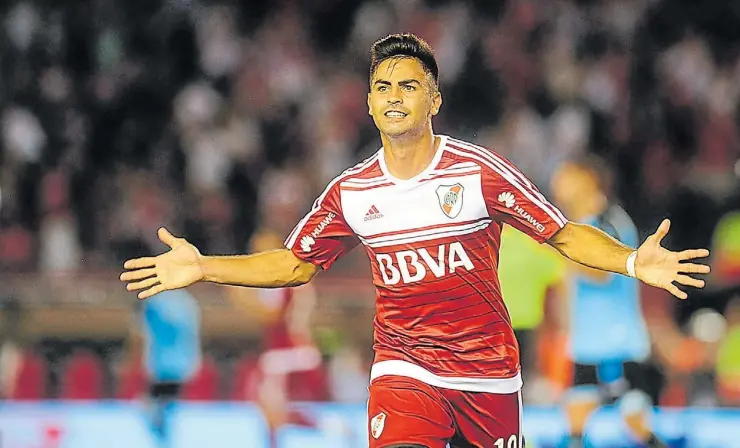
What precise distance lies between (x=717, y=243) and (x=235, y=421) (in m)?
4.00

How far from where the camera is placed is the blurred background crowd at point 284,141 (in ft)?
36.4

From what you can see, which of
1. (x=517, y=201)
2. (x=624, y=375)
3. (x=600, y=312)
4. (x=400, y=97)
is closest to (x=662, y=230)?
(x=517, y=201)

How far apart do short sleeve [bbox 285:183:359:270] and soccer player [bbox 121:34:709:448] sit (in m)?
0.11

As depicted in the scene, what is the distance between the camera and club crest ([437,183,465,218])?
5012 millimetres

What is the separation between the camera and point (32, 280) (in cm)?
1166

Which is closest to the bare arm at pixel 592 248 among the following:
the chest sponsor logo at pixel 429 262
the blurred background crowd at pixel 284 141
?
the chest sponsor logo at pixel 429 262

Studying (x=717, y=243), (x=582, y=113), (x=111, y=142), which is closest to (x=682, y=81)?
(x=582, y=113)

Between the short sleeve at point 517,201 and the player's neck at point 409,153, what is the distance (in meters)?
0.23

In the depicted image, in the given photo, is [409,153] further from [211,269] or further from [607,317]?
[607,317]

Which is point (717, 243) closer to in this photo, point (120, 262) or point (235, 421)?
point (235, 421)

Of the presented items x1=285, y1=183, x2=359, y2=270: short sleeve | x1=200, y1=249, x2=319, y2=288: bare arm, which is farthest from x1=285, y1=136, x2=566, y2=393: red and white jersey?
x1=200, y1=249, x2=319, y2=288: bare arm

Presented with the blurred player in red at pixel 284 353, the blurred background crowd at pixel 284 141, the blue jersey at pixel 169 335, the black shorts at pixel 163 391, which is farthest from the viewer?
the blurred background crowd at pixel 284 141

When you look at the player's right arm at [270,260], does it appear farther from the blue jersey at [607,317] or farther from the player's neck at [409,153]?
the blue jersey at [607,317]

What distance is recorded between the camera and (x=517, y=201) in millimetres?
4996
